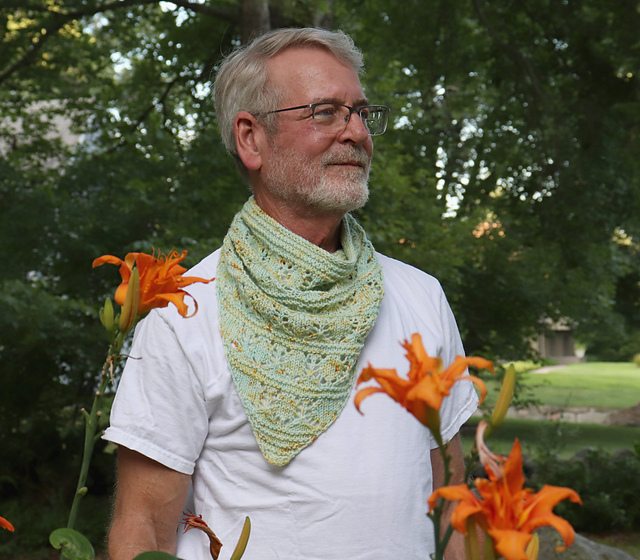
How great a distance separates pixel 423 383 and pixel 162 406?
1.00m

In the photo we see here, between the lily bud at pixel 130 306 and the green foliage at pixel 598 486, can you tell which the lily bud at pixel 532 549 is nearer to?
the lily bud at pixel 130 306

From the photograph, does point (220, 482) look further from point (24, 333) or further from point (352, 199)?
point (24, 333)

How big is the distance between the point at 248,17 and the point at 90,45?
7.42 feet

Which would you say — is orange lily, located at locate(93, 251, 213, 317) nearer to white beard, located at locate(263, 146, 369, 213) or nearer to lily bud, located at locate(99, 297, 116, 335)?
lily bud, located at locate(99, 297, 116, 335)

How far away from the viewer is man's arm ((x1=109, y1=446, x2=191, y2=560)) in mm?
1438

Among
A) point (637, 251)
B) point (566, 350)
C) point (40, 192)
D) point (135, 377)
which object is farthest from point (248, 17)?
point (566, 350)

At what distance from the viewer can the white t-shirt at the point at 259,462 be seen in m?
1.47

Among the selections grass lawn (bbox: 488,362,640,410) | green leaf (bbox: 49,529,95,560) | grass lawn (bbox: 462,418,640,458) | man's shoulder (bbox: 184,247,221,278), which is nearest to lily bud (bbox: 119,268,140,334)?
green leaf (bbox: 49,529,95,560)

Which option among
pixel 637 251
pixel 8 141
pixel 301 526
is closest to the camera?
pixel 301 526

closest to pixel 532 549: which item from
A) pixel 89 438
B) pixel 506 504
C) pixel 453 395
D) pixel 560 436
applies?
pixel 506 504

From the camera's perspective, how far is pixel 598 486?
819 centimetres

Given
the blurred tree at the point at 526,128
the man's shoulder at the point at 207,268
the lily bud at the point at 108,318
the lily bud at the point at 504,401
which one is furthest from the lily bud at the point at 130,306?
the blurred tree at the point at 526,128

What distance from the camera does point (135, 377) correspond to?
1.53m

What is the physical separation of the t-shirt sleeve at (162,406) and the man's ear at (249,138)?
1.47ft
